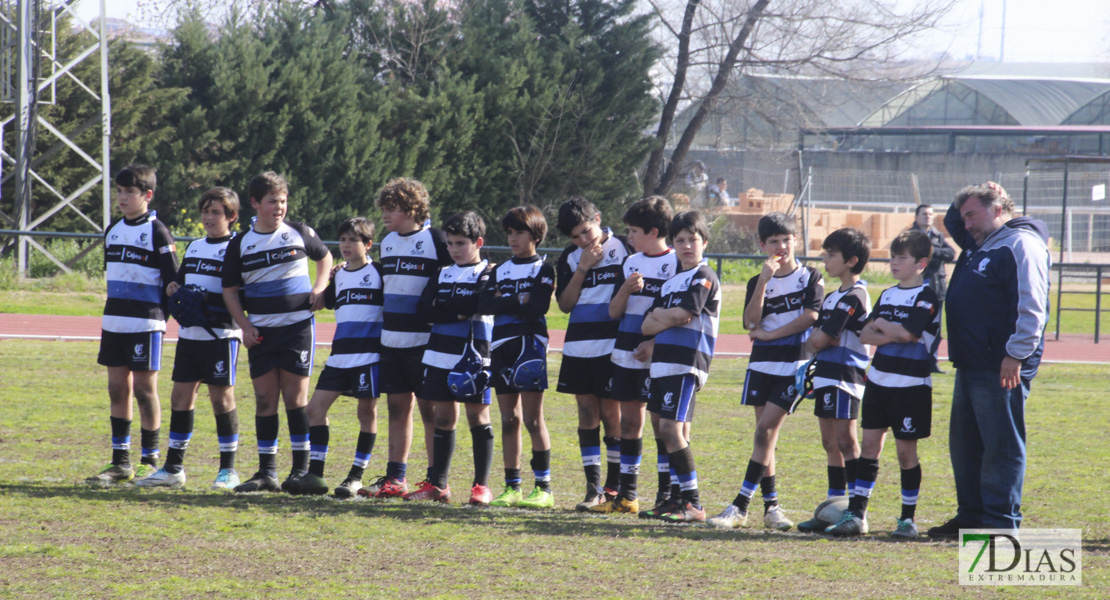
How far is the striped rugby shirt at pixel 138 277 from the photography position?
6164mm

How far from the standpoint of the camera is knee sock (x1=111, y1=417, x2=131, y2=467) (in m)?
6.19

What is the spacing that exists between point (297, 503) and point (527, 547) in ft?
4.85

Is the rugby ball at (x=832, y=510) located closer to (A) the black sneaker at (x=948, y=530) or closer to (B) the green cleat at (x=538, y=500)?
(A) the black sneaker at (x=948, y=530)

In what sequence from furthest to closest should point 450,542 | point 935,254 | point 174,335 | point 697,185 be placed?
point 697,185 < point 174,335 < point 935,254 < point 450,542

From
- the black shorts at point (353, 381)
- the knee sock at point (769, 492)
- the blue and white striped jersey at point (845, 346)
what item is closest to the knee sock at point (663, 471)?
the knee sock at point (769, 492)

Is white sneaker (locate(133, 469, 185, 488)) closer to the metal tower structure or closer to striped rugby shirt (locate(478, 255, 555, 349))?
striped rugby shirt (locate(478, 255, 555, 349))

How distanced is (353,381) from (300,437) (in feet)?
1.50

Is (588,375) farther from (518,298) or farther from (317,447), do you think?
(317,447)

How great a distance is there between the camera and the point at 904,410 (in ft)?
17.4

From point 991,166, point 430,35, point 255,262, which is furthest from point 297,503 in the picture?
point 991,166

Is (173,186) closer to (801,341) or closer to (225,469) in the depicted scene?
(225,469)

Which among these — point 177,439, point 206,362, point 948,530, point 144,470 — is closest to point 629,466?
point 948,530

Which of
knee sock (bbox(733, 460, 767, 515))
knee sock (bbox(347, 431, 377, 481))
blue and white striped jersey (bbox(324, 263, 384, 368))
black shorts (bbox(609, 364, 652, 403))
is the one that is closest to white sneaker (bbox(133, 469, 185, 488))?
knee sock (bbox(347, 431, 377, 481))

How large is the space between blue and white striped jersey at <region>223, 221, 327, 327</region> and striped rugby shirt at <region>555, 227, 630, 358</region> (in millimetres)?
1507
